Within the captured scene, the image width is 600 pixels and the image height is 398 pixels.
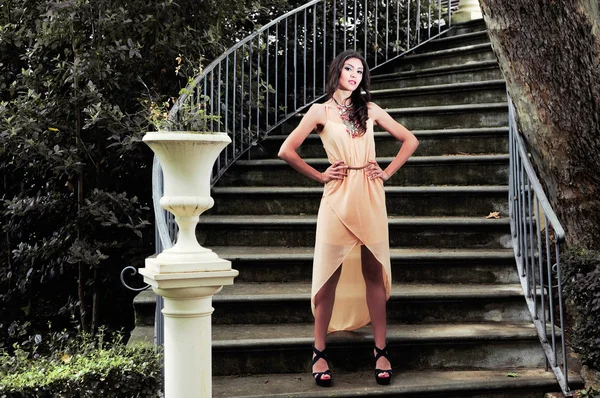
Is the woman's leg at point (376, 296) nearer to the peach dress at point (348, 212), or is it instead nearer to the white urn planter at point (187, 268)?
the peach dress at point (348, 212)

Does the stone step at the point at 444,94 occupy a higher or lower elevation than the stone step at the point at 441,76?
lower

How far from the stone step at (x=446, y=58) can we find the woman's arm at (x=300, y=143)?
391 centimetres

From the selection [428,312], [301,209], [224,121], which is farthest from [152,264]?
[224,121]

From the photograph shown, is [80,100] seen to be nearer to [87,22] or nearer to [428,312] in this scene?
[87,22]

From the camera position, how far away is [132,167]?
5844 millimetres

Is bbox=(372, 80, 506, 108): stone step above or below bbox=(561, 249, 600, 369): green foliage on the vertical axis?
above

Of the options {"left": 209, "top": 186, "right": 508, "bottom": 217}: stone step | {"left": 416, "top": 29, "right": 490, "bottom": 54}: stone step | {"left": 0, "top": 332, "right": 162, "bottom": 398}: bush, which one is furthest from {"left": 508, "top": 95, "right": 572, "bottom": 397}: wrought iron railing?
{"left": 416, "top": 29, "right": 490, "bottom": 54}: stone step

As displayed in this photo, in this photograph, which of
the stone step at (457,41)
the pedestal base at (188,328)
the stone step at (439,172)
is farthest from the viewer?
the stone step at (457,41)

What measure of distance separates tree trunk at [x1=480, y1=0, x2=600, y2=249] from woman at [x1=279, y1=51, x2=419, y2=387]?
0.86 meters

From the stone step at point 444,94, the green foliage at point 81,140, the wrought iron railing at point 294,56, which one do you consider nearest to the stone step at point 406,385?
the wrought iron railing at point 294,56

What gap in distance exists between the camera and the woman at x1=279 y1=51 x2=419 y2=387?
13.0 ft

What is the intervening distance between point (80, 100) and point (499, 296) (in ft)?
11.2

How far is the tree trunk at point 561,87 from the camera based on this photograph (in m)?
4.08

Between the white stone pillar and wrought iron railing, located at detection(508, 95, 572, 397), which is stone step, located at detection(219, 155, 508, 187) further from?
the white stone pillar
